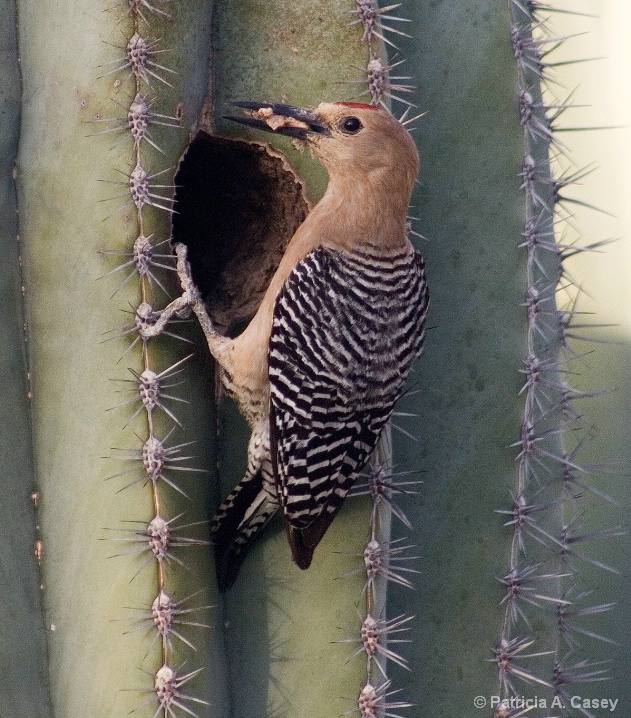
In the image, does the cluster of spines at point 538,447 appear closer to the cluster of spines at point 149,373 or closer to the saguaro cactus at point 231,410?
the saguaro cactus at point 231,410

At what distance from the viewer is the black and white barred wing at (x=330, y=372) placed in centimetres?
245

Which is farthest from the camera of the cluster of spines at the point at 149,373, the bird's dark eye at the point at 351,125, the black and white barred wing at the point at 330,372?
the bird's dark eye at the point at 351,125

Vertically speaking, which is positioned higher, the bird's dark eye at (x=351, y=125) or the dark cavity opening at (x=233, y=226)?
the bird's dark eye at (x=351, y=125)

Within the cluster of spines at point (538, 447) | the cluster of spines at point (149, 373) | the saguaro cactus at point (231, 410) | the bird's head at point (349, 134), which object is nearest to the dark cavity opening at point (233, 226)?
the saguaro cactus at point (231, 410)

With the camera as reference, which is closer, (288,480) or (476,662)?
(288,480)

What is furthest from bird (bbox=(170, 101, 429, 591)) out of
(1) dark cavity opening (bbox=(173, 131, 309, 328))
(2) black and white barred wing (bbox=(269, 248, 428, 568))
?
(1) dark cavity opening (bbox=(173, 131, 309, 328))

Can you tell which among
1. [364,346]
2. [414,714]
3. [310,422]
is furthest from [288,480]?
[414,714]

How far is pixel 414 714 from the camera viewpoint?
2.66m

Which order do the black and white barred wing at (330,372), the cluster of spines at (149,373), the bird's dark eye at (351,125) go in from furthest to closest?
the bird's dark eye at (351,125)
the black and white barred wing at (330,372)
the cluster of spines at (149,373)

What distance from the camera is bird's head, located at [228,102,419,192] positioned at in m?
2.52

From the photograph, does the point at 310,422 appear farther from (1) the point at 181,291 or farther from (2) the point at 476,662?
(2) the point at 476,662

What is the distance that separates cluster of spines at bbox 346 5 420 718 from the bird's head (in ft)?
0.15

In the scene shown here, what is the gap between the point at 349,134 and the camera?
2.63m

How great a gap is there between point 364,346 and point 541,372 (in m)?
0.44
